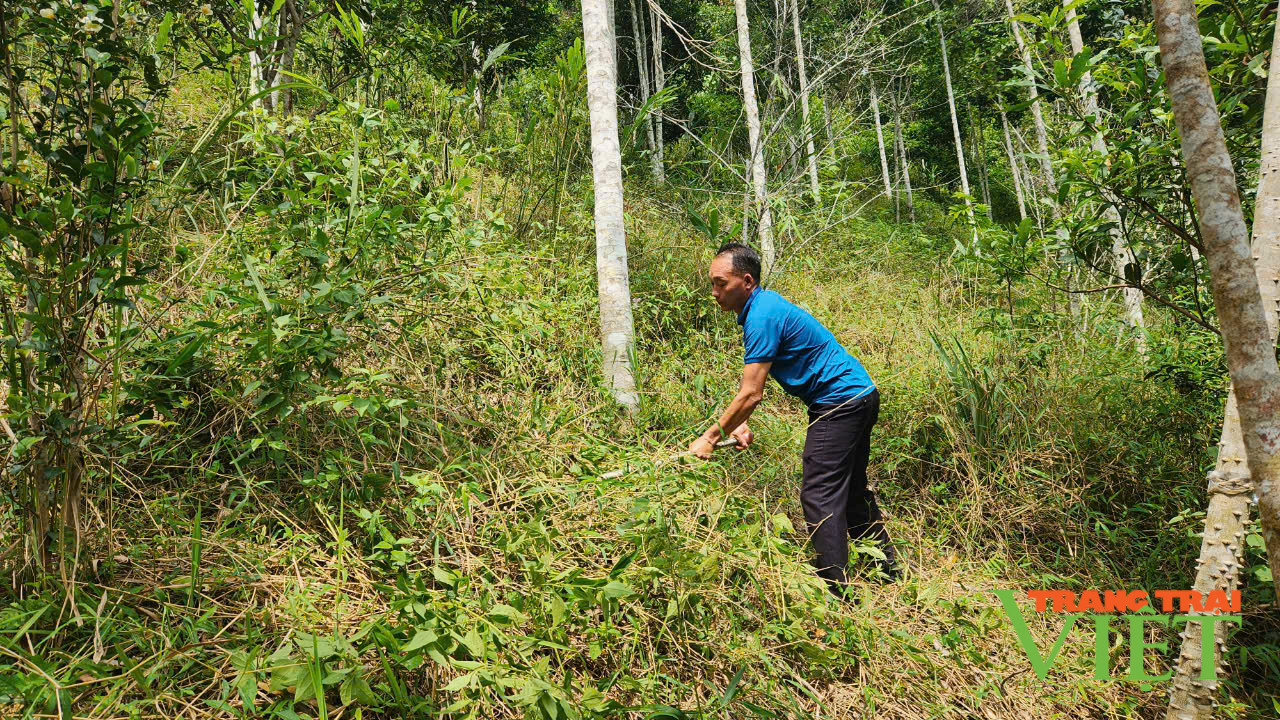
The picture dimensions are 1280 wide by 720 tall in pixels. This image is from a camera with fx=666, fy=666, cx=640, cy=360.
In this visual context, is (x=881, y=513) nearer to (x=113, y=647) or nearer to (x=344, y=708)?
(x=344, y=708)

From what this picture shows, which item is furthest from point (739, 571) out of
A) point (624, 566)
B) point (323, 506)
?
point (323, 506)

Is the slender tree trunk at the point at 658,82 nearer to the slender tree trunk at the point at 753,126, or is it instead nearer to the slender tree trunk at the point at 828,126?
the slender tree trunk at the point at 753,126

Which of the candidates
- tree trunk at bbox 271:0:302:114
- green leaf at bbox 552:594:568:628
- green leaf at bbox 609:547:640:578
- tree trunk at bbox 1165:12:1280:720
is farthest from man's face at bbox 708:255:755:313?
tree trunk at bbox 271:0:302:114

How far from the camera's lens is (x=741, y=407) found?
9.79 feet

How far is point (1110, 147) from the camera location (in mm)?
2986

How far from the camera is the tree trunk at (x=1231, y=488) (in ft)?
7.29

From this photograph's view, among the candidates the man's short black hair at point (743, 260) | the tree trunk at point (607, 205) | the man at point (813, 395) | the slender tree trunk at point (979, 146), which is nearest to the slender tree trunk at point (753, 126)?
the tree trunk at point (607, 205)

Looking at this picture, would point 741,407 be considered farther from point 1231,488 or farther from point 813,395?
point 1231,488

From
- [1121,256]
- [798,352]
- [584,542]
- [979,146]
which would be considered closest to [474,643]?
[584,542]

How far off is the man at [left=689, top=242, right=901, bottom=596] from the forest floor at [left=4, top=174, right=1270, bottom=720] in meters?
0.19

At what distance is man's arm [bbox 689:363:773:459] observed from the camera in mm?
2982

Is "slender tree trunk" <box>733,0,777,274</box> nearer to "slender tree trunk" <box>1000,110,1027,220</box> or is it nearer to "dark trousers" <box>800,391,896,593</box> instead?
"slender tree trunk" <box>1000,110,1027,220</box>

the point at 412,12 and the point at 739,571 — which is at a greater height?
the point at 412,12

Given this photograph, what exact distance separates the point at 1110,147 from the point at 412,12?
5.51 meters
